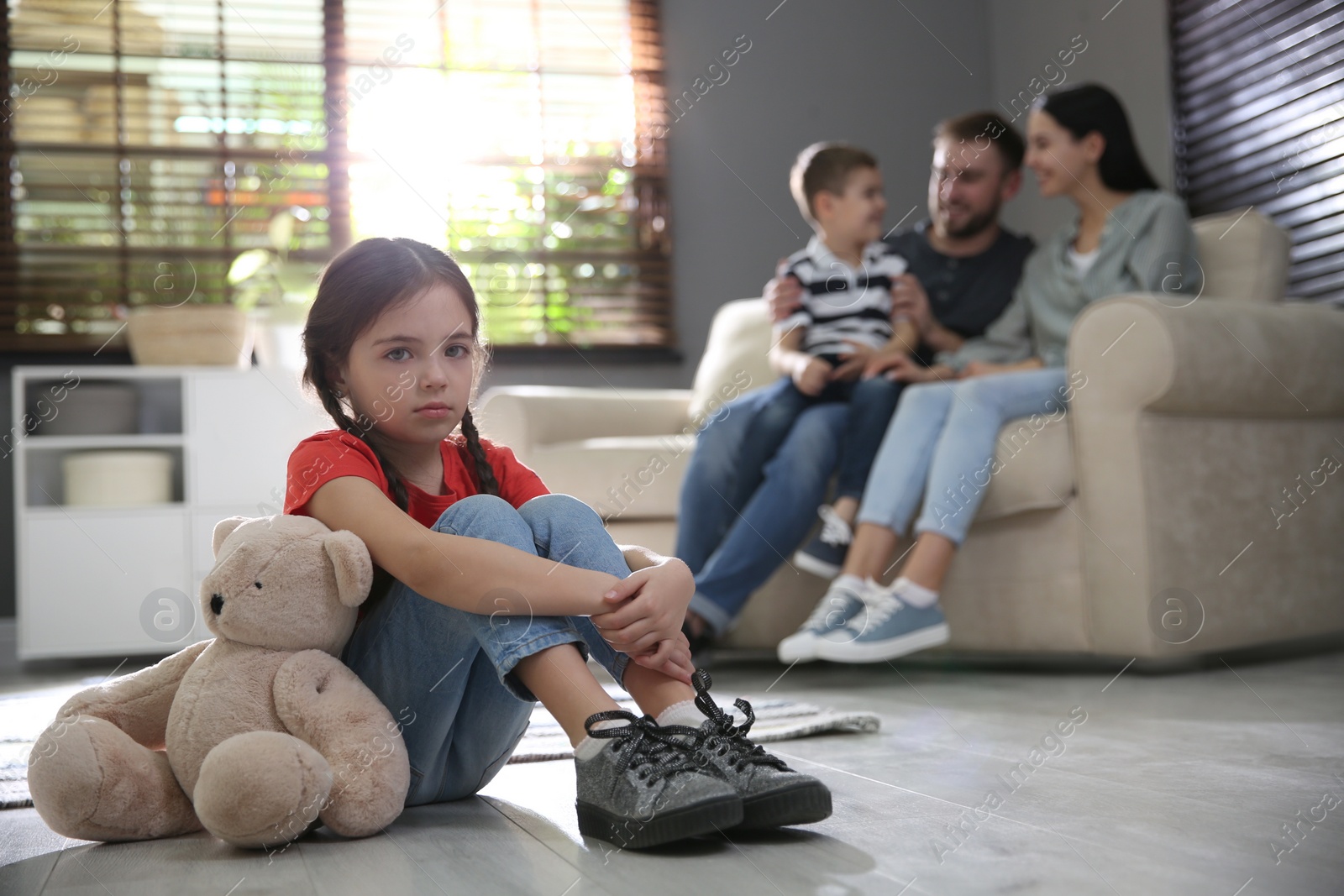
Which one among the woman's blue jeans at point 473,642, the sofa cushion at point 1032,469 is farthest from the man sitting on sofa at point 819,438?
the woman's blue jeans at point 473,642

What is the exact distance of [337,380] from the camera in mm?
1038

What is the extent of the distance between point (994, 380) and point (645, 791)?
1.32m

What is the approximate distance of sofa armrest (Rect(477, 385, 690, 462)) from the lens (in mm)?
2395

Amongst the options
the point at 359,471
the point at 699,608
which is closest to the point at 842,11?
the point at 699,608

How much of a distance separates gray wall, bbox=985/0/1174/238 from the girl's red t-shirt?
2.64 meters

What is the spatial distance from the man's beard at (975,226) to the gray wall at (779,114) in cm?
135

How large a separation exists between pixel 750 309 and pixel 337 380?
202cm

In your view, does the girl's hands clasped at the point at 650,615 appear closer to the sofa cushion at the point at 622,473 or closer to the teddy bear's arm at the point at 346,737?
the teddy bear's arm at the point at 346,737

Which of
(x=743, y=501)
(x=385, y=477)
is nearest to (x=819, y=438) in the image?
(x=743, y=501)

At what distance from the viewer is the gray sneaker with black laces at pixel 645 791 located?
0.81 m

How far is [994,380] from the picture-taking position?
196 cm

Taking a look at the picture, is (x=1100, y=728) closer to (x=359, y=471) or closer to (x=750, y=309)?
(x=359, y=471)

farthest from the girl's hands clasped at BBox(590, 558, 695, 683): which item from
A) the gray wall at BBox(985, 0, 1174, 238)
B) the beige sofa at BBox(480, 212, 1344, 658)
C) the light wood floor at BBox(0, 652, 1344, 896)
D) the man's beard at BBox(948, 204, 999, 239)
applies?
the gray wall at BBox(985, 0, 1174, 238)

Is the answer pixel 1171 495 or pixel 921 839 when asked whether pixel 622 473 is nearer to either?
pixel 1171 495
